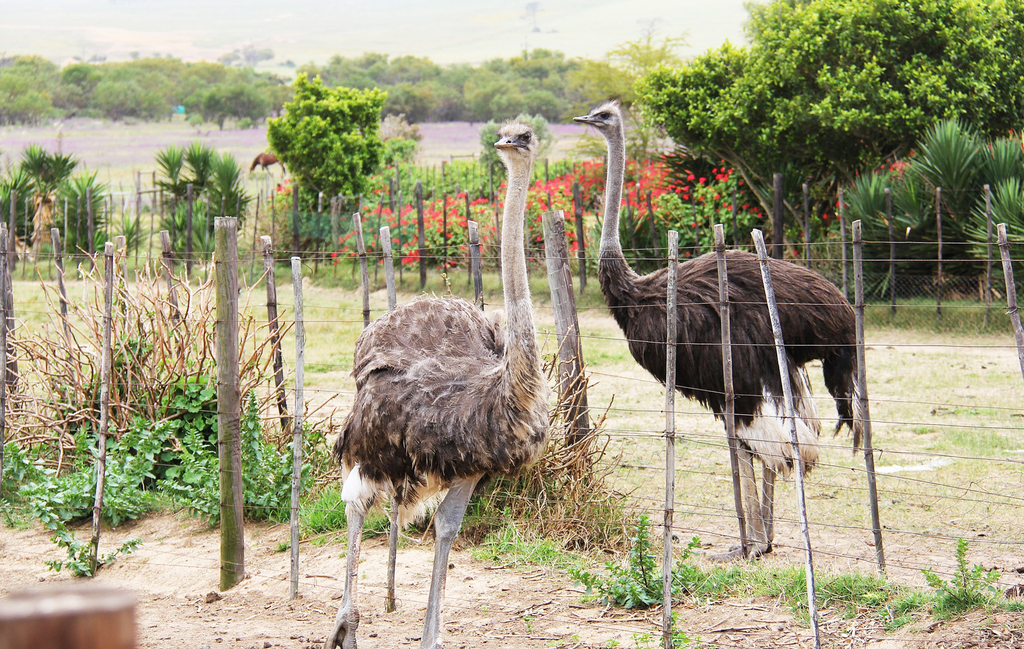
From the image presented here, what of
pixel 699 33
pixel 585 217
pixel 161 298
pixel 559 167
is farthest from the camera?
pixel 699 33

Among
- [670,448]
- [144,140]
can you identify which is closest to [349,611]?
[670,448]

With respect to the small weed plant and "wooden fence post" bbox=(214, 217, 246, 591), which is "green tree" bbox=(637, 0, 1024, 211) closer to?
the small weed plant

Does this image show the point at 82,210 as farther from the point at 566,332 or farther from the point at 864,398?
the point at 864,398

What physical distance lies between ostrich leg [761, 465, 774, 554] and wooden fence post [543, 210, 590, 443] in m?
0.91

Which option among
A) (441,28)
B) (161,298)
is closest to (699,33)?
(441,28)

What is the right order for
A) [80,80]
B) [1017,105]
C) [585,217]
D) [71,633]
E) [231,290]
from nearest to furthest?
[71,633] < [231,290] < [1017,105] < [585,217] < [80,80]

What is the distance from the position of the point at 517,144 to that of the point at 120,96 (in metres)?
63.0

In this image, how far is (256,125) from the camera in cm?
5925

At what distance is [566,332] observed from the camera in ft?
17.2

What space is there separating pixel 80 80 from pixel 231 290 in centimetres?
6747

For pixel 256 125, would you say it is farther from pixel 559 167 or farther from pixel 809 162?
pixel 809 162

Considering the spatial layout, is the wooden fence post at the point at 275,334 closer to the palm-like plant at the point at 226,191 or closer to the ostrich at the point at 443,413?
the ostrich at the point at 443,413

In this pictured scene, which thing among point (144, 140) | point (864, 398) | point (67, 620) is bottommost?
point (864, 398)

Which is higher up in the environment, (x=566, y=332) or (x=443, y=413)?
(x=566, y=332)
